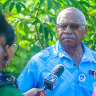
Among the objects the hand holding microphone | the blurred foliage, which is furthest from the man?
the hand holding microphone

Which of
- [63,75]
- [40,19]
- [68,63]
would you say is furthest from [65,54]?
[40,19]

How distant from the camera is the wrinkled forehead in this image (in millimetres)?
3400

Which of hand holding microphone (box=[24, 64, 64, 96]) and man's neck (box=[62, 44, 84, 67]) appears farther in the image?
man's neck (box=[62, 44, 84, 67])

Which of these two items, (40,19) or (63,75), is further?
(40,19)

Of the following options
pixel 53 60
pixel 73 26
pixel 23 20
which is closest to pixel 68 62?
pixel 53 60

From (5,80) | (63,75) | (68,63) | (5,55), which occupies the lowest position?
(63,75)

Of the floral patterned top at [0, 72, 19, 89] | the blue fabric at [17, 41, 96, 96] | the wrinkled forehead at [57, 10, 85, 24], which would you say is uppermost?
the wrinkled forehead at [57, 10, 85, 24]

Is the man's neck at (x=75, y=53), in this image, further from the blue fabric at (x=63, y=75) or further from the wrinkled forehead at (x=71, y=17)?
the wrinkled forehead at (x=71, y=17)

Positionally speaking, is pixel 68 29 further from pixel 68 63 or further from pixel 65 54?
pixel 68 63

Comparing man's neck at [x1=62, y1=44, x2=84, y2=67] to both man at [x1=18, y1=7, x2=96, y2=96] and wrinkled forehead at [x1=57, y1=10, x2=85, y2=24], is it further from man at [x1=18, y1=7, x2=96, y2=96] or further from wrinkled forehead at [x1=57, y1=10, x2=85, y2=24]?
wrinkled forehead at [x1=57, y1=10, x2=85, y2=24]

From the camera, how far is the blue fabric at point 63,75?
3113 millimetres

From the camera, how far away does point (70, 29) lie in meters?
3.36

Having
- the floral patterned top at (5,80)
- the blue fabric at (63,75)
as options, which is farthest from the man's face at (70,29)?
the floral patterned top at (5,80)

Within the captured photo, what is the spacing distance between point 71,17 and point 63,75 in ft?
2.29
